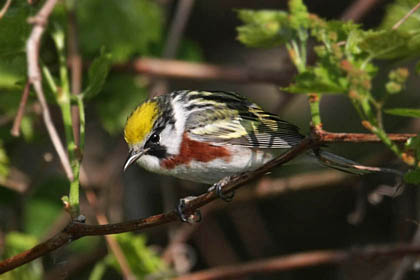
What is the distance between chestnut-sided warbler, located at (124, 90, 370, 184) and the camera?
132 inches

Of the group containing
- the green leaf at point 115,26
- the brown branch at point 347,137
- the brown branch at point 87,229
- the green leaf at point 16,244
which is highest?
the green leaf at point 115,26

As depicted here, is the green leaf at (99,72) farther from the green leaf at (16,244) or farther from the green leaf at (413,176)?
the green leaf at (16,244)

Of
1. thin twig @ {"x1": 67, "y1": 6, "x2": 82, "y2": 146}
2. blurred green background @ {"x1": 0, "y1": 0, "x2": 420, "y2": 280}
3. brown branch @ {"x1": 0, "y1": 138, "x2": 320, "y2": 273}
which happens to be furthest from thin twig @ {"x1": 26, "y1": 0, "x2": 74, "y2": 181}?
thin twig @ {"x1": 67, "y1": 6, "x2": 82, "y2": 146}

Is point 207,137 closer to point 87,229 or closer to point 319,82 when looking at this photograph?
point 87,229

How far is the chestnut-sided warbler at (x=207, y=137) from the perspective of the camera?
3.35 meters

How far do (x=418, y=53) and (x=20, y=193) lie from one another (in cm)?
336

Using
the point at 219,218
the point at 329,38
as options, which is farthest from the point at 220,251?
the point at 329,38

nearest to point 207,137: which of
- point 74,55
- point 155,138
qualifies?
point 155,138

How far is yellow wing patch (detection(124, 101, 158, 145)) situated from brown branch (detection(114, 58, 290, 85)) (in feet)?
3.99

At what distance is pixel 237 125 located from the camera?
3.44 meters

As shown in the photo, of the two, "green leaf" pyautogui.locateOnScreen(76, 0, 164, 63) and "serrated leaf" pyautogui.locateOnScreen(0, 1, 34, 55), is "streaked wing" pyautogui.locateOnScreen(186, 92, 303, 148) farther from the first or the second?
"serrated leaf" pyautogui.locateOnScreen(0, 1, 34, 55)

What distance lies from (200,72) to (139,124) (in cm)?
138

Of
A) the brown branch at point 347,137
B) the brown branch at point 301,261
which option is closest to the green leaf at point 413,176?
the brown branch at point 347,137

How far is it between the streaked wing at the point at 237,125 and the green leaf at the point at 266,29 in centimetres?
83
